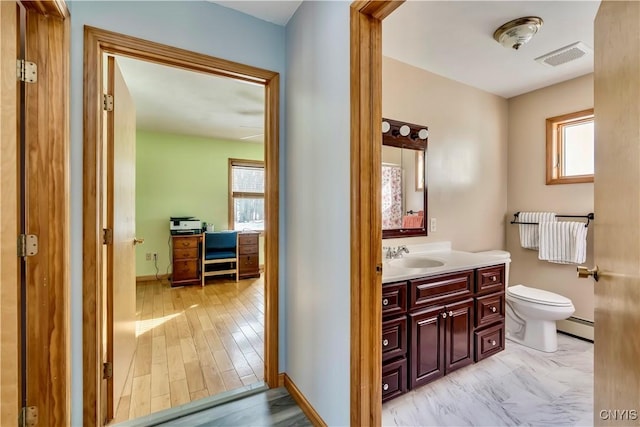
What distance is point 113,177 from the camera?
1542 mm

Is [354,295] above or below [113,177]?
below

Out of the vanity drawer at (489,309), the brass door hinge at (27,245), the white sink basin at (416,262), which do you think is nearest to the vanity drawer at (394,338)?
the white sink basin at (416,262)

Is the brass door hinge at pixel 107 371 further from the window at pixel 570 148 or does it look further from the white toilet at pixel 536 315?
the window at pixel 570 148

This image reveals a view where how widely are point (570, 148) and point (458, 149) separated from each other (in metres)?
1.10

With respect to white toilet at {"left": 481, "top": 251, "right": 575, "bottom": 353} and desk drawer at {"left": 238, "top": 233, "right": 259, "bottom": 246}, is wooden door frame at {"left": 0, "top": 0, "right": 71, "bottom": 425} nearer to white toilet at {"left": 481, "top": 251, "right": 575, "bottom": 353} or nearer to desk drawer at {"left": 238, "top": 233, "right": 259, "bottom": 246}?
white toilet at {"left": 481, "top": 251, "right": 575, "bottom": 353}

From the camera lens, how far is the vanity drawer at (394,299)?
1634 mm

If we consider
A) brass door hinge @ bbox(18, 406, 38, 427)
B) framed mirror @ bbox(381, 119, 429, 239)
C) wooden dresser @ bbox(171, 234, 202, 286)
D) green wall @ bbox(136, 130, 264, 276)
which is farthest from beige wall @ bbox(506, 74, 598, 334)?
green wall @ bbox(136, 130, 264, 276)

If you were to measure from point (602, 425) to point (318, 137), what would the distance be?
5.00 feet

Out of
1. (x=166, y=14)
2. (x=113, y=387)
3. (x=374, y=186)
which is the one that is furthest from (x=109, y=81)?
(x=113, y=387)

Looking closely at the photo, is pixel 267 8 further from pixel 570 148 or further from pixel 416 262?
pixel 570 148

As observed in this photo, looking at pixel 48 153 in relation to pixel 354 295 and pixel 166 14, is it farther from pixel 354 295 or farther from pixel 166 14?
pixel 354 295

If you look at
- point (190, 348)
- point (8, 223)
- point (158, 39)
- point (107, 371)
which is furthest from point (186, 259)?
point (8, 223)

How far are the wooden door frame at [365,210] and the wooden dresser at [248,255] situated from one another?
12.7ft

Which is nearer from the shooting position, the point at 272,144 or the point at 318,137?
the point at 318,137
